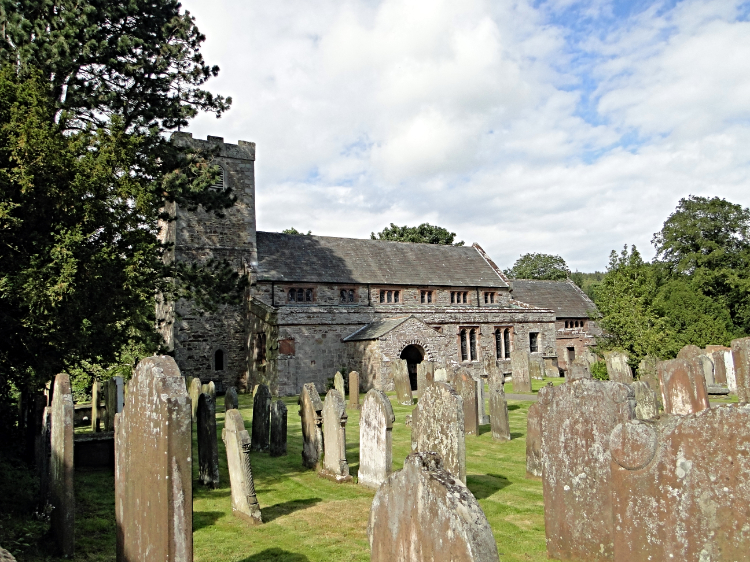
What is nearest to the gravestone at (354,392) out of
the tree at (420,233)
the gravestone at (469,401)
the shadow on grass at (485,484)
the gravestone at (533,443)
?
the gravestone at (469,401)

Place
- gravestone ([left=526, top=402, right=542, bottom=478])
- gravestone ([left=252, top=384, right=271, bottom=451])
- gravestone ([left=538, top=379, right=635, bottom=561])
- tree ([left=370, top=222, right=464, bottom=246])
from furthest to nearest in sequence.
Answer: tree ([left=370, top=222, right=464, bottom=246]) < gravestone ([left=252, top=384, right=271, bottom=451]) < gravestone ([left=526, top=402, right=542, bottom=478]) < gravestone ([left=538, top=379, right=635, bottom=561])

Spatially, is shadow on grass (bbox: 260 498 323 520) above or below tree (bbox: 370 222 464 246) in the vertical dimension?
below

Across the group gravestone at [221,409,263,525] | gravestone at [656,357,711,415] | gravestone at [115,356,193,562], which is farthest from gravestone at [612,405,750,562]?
gravestone at [656,357,711,415]

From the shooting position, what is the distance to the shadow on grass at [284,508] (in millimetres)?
7718

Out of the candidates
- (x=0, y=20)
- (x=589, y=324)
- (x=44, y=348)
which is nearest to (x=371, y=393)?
(x=44, y=348)

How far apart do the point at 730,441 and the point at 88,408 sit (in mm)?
16838

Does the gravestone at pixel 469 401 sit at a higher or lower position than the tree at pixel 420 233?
lower

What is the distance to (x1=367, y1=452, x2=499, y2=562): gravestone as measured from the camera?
321cm

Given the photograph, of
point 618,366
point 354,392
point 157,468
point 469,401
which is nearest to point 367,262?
point 354,392

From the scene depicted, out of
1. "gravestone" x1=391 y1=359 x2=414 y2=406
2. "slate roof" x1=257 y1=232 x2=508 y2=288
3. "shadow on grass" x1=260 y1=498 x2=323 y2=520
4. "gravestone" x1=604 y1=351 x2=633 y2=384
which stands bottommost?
"shadow on grass" x1=260 y1=498 x2=323 y2=520

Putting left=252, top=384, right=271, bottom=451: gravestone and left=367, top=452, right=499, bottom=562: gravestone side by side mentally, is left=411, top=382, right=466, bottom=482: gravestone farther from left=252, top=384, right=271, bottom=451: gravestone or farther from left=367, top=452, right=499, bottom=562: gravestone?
left=252, top=384, right=271, bottom=451: gravestone

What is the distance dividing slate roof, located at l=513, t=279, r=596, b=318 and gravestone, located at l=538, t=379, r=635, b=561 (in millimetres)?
36900

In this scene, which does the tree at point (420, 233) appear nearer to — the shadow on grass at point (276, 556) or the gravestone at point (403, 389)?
→ the gravestone at point (403, 389)

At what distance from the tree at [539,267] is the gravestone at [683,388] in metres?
64.4
